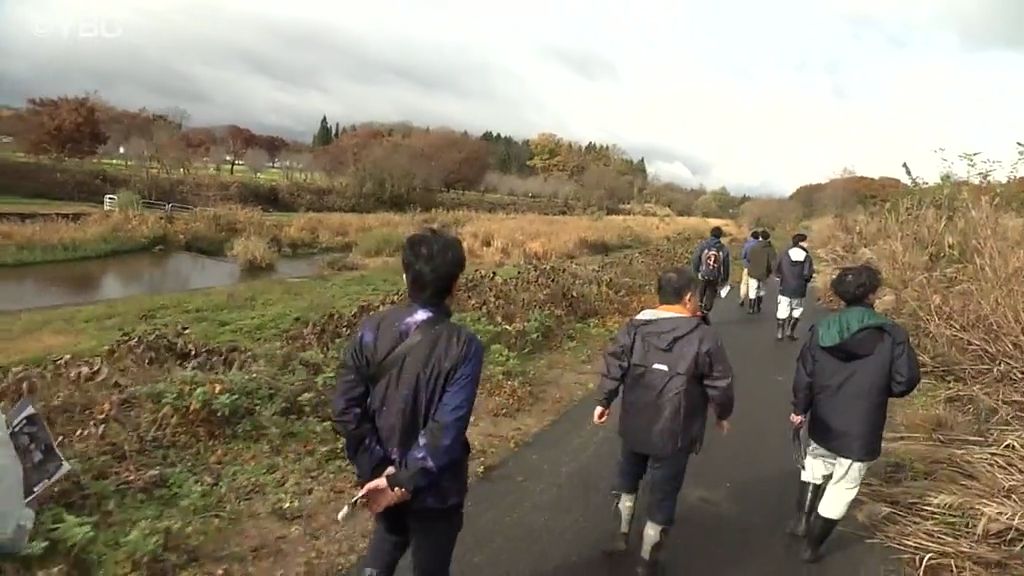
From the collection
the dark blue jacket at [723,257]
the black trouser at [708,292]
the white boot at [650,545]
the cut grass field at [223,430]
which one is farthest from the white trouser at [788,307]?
the white boot at [650,545]

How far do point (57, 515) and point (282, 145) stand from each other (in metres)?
100

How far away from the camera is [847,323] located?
3.86m

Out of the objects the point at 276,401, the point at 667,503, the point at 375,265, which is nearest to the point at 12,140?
the point at 375,265

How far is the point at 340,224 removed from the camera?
3092 cm

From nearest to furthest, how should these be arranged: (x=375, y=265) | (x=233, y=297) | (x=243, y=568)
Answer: (x=243, y=568), (x=233, y=297), (x=375, y=265)

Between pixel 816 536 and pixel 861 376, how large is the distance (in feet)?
3.18

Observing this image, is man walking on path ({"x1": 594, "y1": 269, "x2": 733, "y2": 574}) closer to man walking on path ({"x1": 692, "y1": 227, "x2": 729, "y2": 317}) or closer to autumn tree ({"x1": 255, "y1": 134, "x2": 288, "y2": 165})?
man walking on path ({"x1": 692, "y1": 227, "x2": 729, "y2": 317})

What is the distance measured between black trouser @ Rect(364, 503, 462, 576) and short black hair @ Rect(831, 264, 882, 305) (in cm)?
258

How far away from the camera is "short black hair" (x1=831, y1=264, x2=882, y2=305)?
153 inches

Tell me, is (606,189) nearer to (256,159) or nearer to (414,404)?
(256,159)

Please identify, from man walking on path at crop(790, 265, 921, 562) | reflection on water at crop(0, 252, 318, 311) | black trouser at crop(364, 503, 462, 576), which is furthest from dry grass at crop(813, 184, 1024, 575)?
reflection on water at crop(0, 252, 318, 311)

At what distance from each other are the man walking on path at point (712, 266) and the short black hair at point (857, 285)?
22.2 ft

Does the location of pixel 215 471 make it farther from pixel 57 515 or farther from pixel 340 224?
pixel 340 224

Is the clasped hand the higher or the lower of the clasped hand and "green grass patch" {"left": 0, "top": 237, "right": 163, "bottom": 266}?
the higher
